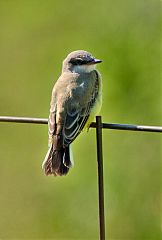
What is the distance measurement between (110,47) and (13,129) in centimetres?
86

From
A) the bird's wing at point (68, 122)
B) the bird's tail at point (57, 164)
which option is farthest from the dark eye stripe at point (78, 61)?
the bird's tail at point (57, 164)

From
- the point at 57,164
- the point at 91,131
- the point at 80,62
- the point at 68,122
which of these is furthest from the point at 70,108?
the point at 91,131

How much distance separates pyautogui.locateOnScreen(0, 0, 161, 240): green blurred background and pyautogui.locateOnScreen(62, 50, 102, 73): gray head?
32.7 inches

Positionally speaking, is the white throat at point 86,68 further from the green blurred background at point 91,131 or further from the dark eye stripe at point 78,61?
the green blurred background at point 91,131

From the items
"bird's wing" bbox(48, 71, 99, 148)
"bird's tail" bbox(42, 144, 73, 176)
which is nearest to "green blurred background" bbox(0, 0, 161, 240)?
"bird's wing" bbox(48, 71, 99, 148)

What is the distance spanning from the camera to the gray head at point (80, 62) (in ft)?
15.1

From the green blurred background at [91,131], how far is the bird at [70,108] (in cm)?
86

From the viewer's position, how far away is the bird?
3934 mm

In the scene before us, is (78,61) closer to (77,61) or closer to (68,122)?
(77,61)

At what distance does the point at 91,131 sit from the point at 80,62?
98 cm

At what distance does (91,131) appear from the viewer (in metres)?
5.57

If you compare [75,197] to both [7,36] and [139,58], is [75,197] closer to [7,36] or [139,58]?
[139,58]

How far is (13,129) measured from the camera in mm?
5961

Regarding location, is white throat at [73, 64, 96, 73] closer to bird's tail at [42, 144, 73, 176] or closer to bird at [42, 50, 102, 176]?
bird at [42, 50, 102, 176]
